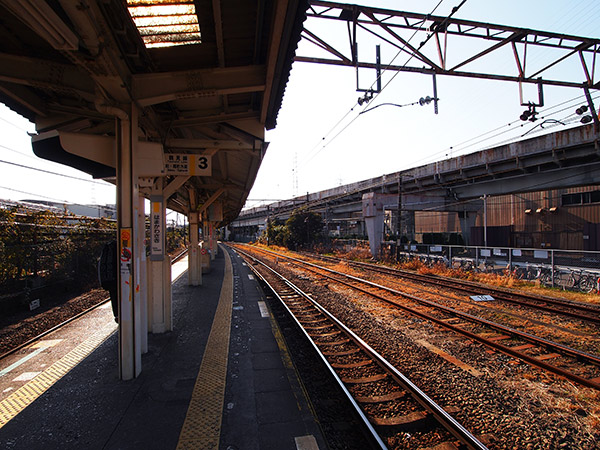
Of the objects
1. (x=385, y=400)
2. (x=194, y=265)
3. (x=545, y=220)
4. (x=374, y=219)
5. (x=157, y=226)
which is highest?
(x=374, y=219)

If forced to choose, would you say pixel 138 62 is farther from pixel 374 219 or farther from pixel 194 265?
pixel 374 219

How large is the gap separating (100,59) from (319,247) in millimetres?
30314

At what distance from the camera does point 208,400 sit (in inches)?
151

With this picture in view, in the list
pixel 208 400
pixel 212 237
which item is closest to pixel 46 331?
pixel 208 400

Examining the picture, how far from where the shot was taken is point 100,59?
11.1 feet

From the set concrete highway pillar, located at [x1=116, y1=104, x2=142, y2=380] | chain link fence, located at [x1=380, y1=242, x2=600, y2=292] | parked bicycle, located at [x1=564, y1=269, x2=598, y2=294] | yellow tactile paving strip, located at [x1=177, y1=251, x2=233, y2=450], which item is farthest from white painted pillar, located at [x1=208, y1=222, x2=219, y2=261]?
parked bicycle, located at [x1=564, y1=269, x2=598, y2=294]

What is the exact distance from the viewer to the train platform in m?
3.14

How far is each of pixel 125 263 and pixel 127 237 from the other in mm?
339

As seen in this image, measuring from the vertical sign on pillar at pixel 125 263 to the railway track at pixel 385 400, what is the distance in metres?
2.85

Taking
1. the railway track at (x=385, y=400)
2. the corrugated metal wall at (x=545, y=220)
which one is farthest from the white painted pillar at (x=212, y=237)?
the corrugated metal wall at (x=545, y=220)

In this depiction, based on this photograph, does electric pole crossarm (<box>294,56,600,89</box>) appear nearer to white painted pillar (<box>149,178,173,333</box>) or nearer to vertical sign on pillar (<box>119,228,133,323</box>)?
white painted pillar (<box>149,178,173,333</box>)

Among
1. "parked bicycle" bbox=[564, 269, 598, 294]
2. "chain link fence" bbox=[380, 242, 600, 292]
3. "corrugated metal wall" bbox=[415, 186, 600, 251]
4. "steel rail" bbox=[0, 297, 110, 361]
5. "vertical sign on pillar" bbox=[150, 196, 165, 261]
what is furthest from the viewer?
"corrugated metal wall" bbox=[415, 186, 600, 251]

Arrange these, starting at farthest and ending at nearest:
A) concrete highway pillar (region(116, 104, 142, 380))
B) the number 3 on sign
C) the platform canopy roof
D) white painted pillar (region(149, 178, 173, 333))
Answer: white painted pillar (region(149, 178, 173, 333))
the number 3 on sign
concrete highway pillar (region(116, 104, 142, 380))
the platform canopy roof

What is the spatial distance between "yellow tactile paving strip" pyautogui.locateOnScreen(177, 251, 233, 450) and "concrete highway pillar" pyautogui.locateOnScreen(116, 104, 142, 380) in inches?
38.5
